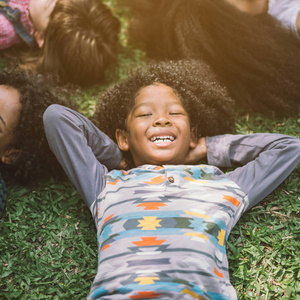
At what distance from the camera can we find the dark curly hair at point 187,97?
8.46ft

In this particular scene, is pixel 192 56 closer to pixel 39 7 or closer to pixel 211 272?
pixel 39 7

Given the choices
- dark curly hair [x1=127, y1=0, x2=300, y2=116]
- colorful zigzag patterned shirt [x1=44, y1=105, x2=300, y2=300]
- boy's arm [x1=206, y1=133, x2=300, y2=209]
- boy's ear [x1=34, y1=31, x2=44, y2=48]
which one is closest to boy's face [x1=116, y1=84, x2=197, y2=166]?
colorful zigzag patterned shirt [x1=44, y1=105, x2=300, y2=300]

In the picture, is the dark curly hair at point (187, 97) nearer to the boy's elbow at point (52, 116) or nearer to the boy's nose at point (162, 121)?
the boy's nose at point (162, 121)

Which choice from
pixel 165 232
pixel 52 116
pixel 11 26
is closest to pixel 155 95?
pixel 52 116

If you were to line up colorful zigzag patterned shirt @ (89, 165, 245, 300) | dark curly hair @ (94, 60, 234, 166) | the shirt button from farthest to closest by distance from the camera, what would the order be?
1. dark curly hair @ (94, 60, 234, 166)
2. the shirt button
3. colorful zigzag patterned shirt @ (89, 165, 245, 300)

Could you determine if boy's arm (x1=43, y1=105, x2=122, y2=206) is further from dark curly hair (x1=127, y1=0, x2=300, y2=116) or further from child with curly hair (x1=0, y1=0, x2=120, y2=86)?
dark curly hair (x1=127, y1=0, x2=300, y2=116)

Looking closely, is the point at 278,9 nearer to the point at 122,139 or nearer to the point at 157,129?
the point at 157,129

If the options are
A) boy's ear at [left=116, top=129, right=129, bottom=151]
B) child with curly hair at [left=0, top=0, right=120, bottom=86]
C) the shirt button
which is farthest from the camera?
child with curly hair at [left=0, top=0, right=120, bottom=86]

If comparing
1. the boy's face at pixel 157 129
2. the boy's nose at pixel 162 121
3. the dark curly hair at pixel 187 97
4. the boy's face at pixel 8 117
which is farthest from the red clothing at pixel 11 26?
the boy's nose at pixel 162 121

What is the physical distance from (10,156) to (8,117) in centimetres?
30

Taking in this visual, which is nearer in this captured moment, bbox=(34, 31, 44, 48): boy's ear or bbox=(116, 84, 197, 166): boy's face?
bbox=(116, 84, 197, 166): boy's face

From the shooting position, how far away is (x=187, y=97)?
2568 mm

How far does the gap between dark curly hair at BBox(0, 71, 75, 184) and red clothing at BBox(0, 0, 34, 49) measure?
704 millimetres

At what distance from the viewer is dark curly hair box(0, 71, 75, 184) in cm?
250
